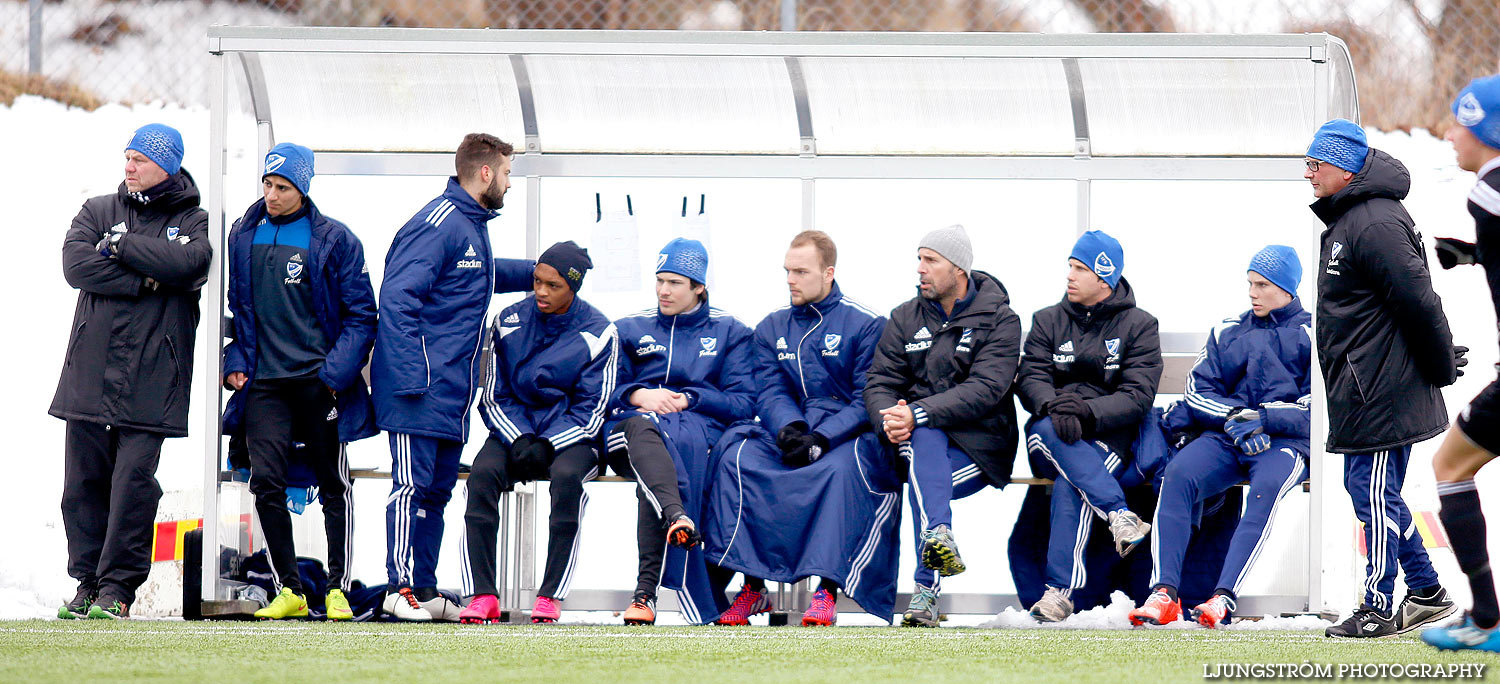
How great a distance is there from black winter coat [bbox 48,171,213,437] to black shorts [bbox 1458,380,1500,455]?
4124 millimetres

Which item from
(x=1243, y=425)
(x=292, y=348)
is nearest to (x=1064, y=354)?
(x=1243, y=425)

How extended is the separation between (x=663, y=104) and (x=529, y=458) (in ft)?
5.91

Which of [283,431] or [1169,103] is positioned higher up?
[1169,103]

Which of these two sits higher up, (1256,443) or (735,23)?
(735,23)

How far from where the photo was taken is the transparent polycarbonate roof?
21.2 feet

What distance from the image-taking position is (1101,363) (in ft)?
19.5

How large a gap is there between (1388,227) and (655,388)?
2.76 metres

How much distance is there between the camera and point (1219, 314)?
6.67 meters

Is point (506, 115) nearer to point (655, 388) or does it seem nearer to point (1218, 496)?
point (655, 388)

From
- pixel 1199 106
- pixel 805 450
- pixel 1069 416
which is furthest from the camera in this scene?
pixel 1199 106

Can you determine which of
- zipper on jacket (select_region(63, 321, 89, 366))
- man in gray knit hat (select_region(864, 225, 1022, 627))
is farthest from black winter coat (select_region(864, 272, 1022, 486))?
zipper on jacket (select_region(63, 321, 89, 366))

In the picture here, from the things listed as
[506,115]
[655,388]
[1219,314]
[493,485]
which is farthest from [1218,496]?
[506,115]

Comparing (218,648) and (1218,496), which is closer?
(218,648)

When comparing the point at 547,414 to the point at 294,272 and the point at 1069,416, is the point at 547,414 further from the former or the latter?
the point at 1069,416
